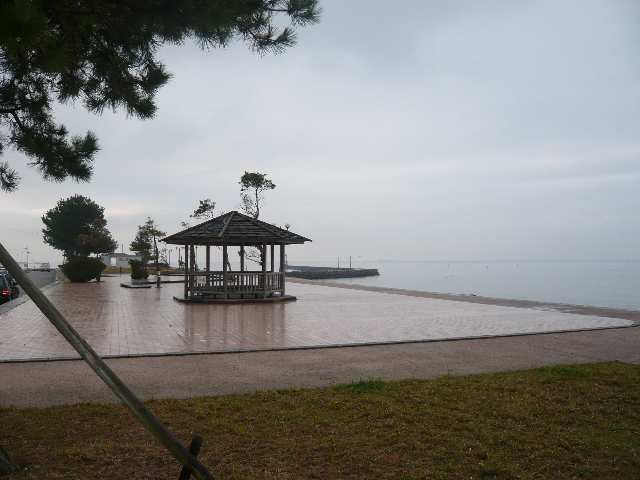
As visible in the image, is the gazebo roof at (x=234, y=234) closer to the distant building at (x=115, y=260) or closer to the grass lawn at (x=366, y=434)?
the grass lawn at (x=366, y=434)

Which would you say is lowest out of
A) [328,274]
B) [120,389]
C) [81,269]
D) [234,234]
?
[328,274]

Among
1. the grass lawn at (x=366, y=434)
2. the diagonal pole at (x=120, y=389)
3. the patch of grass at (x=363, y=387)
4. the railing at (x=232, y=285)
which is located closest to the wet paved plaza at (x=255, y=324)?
the railing at (x=232, y=285)

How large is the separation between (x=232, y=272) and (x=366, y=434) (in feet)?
49.8

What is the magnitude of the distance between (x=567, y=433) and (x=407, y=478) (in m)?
1.62

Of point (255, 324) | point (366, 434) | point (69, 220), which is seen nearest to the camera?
point (366, 434)

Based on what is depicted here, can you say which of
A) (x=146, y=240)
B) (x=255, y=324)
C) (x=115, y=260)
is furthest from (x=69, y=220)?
(x=255, y=324)

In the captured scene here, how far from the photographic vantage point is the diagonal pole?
2.77 m

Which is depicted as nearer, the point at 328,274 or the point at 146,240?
the point at 146,240

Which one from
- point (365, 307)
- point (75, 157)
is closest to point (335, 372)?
point (75, 157)

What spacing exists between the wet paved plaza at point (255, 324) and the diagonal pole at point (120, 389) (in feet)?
17.8

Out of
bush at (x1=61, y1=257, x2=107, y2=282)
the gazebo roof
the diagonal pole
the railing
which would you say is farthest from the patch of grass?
bush at (x1=61, y1=257, x2=107, y2=282)

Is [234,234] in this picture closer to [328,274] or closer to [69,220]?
[69,220]

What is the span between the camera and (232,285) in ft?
62.5

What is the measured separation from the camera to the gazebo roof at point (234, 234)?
18875mm
